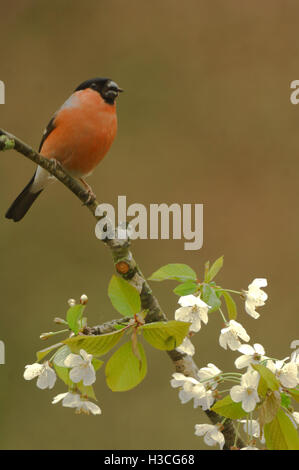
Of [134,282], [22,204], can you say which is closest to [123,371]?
[134,282]

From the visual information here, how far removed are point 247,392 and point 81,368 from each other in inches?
4.9

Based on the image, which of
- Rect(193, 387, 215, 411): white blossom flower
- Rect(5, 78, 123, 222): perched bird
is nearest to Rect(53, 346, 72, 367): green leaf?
Rect(193, 387, 215, 411): white blossom flower

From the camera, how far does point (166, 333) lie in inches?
14.9

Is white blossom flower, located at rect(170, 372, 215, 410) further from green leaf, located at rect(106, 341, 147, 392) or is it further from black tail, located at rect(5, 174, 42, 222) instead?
black tail, located at rect(5, 174, 42, 222)

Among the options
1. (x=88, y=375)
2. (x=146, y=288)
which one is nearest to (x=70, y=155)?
(x=146, y=288)

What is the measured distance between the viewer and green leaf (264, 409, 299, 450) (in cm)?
39

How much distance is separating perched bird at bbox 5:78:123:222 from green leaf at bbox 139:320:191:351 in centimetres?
52

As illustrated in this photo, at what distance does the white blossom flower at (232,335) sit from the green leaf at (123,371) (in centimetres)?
8

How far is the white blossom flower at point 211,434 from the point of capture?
45cm

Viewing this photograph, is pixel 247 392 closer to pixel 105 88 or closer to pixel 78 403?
pixel 78 403

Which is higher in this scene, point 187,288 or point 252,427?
point 187,288

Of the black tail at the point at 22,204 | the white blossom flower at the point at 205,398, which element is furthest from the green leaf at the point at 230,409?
the black tail at the point at 22,204
